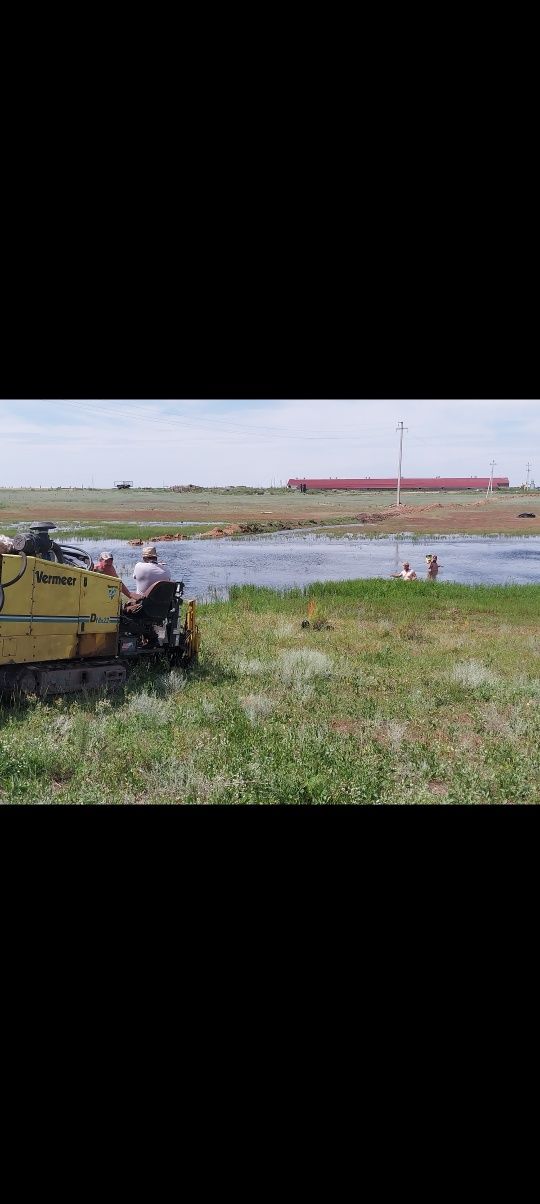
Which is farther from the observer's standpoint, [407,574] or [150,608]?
[407,574]

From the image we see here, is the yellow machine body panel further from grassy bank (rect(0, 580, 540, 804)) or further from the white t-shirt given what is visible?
the white t-shirt

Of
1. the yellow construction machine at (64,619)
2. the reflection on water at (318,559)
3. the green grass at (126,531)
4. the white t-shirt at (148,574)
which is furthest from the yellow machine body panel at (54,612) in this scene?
the green grass at (126,531)

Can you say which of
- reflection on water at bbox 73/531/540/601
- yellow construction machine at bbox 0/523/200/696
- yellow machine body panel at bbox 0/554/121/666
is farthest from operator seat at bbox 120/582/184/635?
reflection on water at bbox 73/531/540/601

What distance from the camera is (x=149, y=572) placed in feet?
28.6

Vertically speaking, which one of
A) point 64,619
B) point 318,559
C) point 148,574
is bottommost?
point 64,619

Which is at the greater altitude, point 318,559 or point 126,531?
point 126,531

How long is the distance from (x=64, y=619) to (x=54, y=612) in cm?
16

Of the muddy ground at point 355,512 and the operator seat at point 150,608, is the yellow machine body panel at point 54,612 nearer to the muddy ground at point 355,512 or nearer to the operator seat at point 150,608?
the operator seat at point 150,608

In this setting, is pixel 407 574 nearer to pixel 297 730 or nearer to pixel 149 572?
pixel 149 572

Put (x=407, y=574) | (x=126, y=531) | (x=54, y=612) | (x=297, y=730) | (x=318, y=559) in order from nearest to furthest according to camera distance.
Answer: (x=297, y=730) < (x=54, y=612) < (x=407, y=574) < (x=318, y=559) < (x=126, y=531)

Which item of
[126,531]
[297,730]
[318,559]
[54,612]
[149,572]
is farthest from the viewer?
[126,531]

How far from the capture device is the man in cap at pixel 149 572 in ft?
28.5

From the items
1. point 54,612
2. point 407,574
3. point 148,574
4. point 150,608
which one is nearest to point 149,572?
point 148,574

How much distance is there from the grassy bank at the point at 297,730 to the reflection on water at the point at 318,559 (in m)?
6.70
